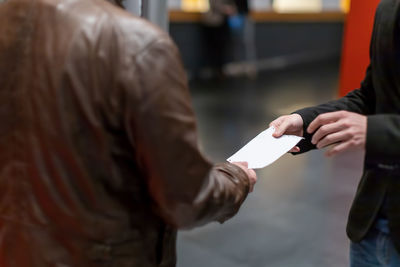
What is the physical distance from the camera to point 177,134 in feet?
3.83

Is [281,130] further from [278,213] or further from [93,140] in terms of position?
[278,213]

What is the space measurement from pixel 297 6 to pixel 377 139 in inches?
542

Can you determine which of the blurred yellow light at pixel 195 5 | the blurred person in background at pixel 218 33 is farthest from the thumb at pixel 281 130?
the blurred yellow light at pixel 195 5

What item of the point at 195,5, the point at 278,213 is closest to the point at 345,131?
the point at 278,213

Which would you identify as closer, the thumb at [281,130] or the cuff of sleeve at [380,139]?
the cuff of sleeve at [380,139]

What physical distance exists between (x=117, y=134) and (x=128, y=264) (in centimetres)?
32

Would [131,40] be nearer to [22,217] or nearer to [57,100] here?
[57,100]

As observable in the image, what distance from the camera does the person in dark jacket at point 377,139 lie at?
1270 mm

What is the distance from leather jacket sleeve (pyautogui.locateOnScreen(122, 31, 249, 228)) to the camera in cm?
114

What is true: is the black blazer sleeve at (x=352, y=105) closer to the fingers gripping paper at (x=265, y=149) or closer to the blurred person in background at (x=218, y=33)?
the fingers gripping paper at (x=265, y=149)

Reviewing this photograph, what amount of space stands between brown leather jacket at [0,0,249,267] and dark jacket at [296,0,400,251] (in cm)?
38

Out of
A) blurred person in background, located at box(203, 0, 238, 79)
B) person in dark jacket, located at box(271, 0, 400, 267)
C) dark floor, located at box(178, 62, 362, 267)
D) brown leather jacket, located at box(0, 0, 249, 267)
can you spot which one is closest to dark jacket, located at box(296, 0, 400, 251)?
person in dark jacket, located at box(271, 0, 400, 267)

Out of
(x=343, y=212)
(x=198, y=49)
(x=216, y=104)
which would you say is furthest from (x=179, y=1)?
(x=343, y=212)

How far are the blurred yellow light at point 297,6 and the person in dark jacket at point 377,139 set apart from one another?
1224 centimetres
